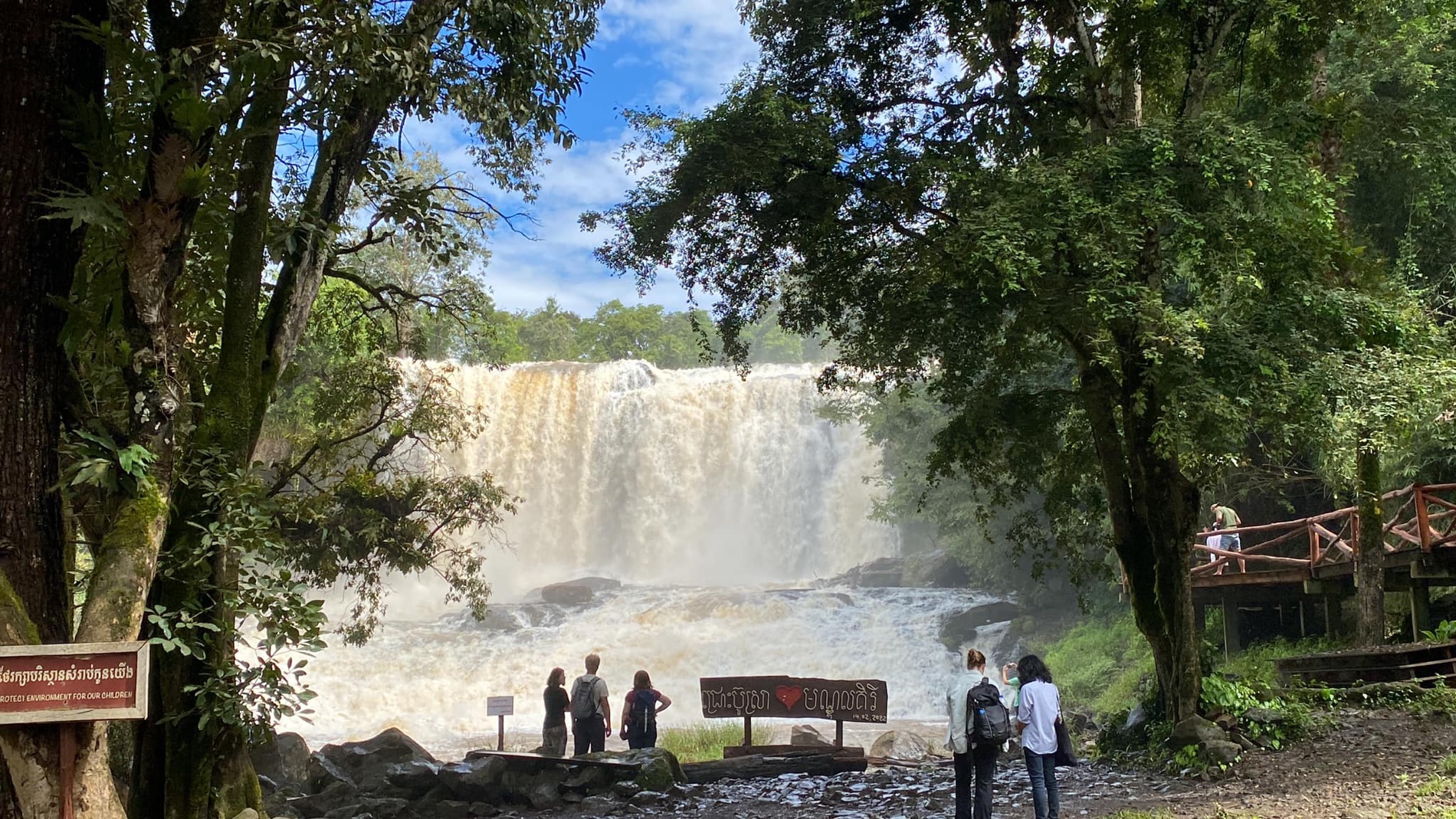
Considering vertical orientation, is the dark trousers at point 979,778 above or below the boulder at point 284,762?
above

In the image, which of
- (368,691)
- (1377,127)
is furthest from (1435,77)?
(368,691)

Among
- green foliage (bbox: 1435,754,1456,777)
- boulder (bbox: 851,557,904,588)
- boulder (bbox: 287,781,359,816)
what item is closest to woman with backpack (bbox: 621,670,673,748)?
boulder (bbox: 287,781,359,816)

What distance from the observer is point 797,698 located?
13.8 metres

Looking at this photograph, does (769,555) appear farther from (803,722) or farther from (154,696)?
(154,696)

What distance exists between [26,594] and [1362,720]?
38.5ft

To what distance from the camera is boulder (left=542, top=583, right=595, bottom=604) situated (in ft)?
98.0

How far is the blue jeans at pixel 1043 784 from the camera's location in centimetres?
777

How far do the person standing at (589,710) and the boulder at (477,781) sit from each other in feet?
3.31

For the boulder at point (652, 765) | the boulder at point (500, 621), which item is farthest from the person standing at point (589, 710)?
the boulder at point (500, 621)

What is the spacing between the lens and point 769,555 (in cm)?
3753

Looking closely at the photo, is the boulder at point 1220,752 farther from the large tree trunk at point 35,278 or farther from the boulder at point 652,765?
the large tree trunk at point 35,278

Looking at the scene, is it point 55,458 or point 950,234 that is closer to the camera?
point 55,458

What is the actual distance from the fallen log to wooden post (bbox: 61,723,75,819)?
821cm

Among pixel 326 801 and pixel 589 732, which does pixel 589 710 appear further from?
pixel 326 801
